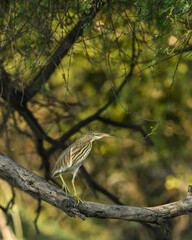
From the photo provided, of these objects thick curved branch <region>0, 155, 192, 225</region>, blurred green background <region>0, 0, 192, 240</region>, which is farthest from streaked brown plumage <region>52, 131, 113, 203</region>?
blurred green background <region>0, 0, 192, 240</region>

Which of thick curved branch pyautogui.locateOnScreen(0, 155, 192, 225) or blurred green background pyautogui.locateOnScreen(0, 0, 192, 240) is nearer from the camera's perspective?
thick curved branch pyautogui.locateOnScreen(0, 155, 192, 225)

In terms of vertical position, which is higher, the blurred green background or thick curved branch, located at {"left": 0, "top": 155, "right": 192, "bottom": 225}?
the blurred green background

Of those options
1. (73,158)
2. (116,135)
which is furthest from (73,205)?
A: (116,135)

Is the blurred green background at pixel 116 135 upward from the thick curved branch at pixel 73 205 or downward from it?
upward

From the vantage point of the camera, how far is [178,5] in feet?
6.08

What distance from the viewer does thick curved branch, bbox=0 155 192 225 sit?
1.69 m

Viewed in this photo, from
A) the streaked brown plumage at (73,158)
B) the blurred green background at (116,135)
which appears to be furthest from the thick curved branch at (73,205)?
the blurred green background at (116,135)

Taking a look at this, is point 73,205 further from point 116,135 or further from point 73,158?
point 116,135

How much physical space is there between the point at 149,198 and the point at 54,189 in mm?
2562

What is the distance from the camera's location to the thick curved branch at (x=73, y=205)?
1688 mm

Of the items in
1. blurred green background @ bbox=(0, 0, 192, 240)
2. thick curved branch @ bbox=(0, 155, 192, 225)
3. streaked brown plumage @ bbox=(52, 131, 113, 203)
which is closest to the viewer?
thick curved branch @ bbox=(0, 155, 192, 225)

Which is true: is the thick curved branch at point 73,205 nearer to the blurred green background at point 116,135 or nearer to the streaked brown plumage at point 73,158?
the streaked brown plumage at point 73,158

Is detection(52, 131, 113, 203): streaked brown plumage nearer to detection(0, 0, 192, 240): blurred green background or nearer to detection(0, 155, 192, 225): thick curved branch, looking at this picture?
Result: detection(0, 155, 192, 225): thick curved branch

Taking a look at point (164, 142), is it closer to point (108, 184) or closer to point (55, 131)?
point (108, 184)
